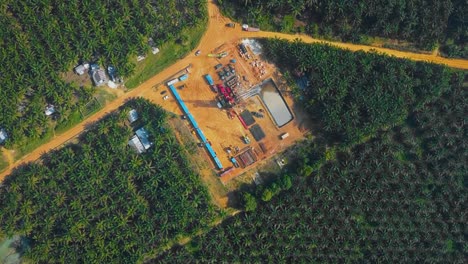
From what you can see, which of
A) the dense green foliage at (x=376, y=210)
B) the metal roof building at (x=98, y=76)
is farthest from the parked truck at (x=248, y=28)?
the dense green foliage at (x=376, y=210)

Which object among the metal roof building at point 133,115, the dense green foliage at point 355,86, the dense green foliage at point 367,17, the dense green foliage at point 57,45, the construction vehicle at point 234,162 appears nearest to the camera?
the dense green foliage at point 57,45

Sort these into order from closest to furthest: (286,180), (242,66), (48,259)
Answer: (48,259), (286,180), (242,66)

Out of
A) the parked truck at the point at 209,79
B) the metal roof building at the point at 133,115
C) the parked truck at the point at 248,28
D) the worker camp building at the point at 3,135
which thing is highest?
the worker camp building at the point at 3,135

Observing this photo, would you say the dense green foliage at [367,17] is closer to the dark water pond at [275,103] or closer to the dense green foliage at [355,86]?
the dense green foliage at [355,86]

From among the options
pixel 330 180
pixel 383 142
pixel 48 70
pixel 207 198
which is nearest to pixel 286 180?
pixel 330 180

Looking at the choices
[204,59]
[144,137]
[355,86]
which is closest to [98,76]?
[144,137]

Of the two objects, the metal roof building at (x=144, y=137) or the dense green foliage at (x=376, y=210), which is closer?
the dense green foliage at (x=376, y=210)

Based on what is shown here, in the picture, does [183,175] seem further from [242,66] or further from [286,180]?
[242,66]
